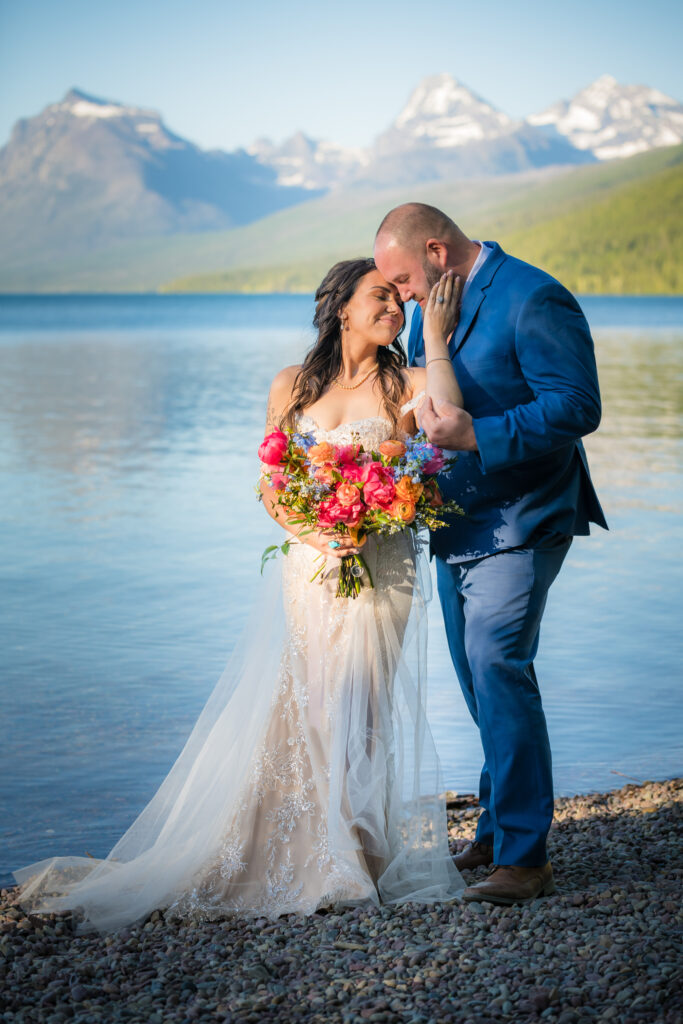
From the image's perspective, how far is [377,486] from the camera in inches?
156

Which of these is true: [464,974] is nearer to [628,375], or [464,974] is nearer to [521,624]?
[521,624]

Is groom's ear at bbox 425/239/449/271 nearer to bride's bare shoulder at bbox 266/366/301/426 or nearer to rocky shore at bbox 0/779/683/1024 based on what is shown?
bride's bare shoulder at bbox 266/366/301/426

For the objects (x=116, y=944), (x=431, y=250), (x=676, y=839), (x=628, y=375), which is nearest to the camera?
(x=116, y=944)

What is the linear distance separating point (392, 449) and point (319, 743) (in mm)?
1179

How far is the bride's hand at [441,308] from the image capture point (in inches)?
156

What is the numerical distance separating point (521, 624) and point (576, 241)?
6327 inches

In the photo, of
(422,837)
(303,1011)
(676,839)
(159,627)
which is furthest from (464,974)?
(159,627)

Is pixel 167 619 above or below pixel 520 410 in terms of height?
below

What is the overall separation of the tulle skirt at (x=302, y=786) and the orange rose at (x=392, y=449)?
1.27 feet

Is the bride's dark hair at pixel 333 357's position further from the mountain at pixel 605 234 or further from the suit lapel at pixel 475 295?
the mountain at pixel 605 234

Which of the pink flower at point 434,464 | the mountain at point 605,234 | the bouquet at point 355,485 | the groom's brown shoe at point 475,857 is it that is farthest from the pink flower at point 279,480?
the mountain at point 605,234

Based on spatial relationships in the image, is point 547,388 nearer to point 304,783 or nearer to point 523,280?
point 523,280

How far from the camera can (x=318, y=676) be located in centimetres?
435

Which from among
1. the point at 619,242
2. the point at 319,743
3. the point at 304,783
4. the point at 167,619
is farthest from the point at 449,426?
the point at 619,242
